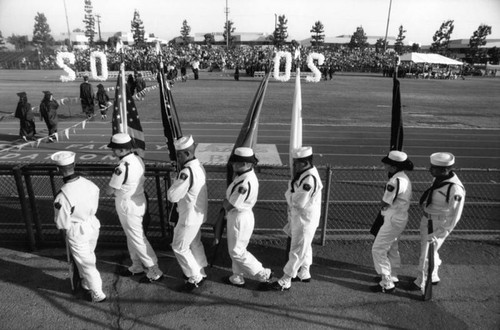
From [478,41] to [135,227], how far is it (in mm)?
95889

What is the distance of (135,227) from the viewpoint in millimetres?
4570

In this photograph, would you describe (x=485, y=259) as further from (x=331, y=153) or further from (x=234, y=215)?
(x=331, y=153)

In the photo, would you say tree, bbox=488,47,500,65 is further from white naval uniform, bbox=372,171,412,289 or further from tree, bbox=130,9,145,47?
white naval uniform, bbox=372,171,412,289

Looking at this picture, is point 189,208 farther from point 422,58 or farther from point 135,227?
point 422,58

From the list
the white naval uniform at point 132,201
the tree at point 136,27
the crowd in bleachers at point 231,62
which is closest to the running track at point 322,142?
the white naval uniform at point 132,201

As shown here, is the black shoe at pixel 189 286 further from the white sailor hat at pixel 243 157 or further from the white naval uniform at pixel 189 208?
the white sailor hat at pixel 243 157

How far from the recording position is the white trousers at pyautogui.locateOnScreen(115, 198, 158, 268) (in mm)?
4469

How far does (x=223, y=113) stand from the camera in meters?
19.0

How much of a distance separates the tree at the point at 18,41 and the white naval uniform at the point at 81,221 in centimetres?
11335

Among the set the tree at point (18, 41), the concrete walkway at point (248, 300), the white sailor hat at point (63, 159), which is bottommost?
the concrete walkway at point (248, 300)

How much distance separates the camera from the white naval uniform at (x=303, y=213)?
4.31m

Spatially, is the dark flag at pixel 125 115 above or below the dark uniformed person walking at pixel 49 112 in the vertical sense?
above

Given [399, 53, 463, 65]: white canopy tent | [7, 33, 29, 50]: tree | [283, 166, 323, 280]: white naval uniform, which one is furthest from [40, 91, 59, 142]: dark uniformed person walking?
[7, 33, 29, 50]: tree

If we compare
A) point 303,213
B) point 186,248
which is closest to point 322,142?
point 303,213
